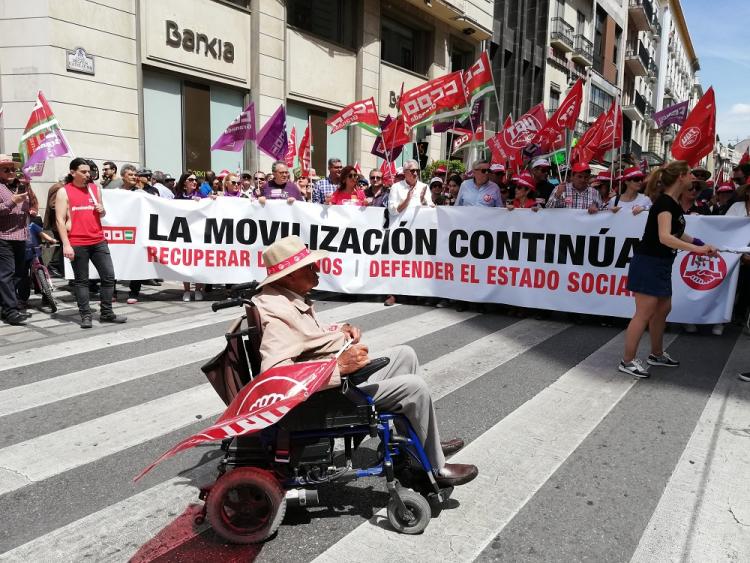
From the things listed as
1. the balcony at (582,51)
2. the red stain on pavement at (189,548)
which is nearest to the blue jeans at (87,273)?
the red stain on pavement at (189,548)

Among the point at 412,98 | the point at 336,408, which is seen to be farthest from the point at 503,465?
the point at 412,98

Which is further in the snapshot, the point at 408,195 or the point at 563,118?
the point at 563,118

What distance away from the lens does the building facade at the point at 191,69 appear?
1125 cm

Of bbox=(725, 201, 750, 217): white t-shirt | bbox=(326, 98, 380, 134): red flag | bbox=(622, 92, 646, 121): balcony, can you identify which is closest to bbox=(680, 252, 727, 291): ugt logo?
bbox=(725, 201, 750, 217): white t-shirt

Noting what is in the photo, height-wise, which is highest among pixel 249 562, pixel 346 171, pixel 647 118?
pixel 647 118

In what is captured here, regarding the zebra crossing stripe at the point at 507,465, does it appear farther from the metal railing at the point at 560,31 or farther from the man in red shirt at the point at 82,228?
the metal railing at the point at 560,31

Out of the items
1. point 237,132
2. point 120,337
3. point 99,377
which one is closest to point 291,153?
point 237,132

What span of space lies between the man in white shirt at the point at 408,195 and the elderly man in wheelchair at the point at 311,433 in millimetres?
5552

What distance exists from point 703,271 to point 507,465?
4849 mm

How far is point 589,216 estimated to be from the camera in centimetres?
743

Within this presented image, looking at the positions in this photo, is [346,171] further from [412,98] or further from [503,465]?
[503,465]

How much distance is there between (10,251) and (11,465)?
4.39 m

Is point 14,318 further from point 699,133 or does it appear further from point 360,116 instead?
point 699,133

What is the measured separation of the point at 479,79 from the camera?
1005 centimetres
